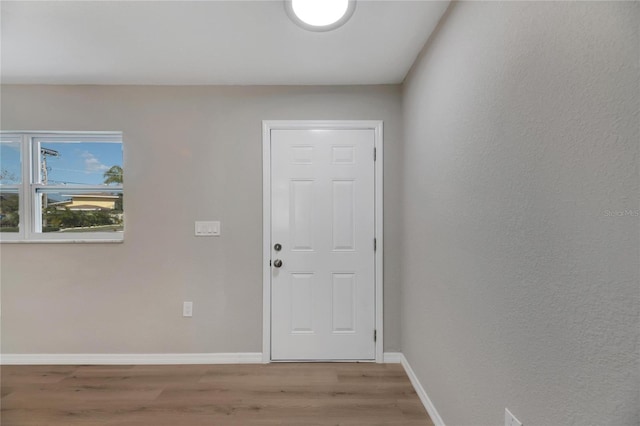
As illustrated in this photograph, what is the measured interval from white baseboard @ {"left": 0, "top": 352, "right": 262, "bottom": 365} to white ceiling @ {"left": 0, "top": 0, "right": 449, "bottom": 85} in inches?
90.6

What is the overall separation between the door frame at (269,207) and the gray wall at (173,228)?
0.05 meters

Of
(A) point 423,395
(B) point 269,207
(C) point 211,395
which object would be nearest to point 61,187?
(B) point 269,207

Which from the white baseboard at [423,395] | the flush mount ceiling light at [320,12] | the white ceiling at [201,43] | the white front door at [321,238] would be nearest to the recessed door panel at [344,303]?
the white front door at [321,238]

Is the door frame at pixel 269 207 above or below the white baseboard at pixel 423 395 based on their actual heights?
above

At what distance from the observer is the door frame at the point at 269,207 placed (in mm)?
2305

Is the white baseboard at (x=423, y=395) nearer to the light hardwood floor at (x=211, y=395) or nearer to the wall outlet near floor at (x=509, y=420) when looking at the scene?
the light hardwood floor at (x=211, y=395)

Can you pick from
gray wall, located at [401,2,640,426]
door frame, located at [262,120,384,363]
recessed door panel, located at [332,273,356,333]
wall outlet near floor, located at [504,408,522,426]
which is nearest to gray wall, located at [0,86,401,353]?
door frame, located at [262,120,384,363]

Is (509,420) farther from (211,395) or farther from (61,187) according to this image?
(61,187)

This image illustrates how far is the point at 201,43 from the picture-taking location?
1746 millimetres

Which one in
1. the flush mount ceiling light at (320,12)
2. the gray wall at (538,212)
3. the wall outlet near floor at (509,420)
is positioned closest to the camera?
the gray wall at (538,212)

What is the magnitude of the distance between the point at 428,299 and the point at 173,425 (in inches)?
68.3

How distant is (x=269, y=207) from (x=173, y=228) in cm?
84

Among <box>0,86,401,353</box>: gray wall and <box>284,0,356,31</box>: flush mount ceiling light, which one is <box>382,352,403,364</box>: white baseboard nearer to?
<box>0,86,401,353</box>: gray wall

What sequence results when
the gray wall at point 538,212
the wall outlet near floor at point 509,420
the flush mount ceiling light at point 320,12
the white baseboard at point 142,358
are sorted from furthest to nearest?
the white baseboard at point 142,358, the flush mount ceiling light at point 320,12, the wall outlet near floor at point 509,420, the gray wall at point 538,212
